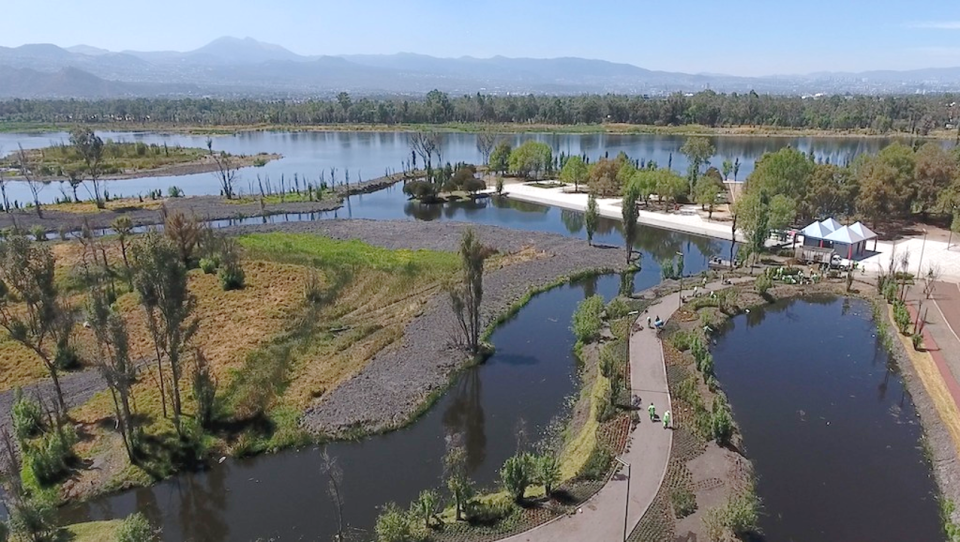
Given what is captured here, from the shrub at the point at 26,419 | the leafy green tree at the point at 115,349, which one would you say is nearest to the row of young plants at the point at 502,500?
the leafy green tree at the point at 115,349

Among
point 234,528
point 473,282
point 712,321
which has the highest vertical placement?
point 473,282

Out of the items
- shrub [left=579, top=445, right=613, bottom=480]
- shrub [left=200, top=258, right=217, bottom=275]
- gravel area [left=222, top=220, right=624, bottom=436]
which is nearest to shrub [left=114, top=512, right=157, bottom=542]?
gravel area [left=222, top=220, right=624, bottom=436]

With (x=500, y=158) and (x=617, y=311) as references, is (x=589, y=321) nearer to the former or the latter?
(x=617, y=311)

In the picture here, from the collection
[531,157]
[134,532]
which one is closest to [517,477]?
[134,532]

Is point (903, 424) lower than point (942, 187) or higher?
lower

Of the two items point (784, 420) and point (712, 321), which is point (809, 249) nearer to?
point (712, 321)

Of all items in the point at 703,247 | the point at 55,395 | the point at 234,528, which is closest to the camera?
the point at 234,528

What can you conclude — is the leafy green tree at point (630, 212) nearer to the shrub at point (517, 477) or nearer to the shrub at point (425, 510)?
the shrub at point (517, 477)

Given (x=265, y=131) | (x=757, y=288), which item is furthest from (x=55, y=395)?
(x=265, y=131)
